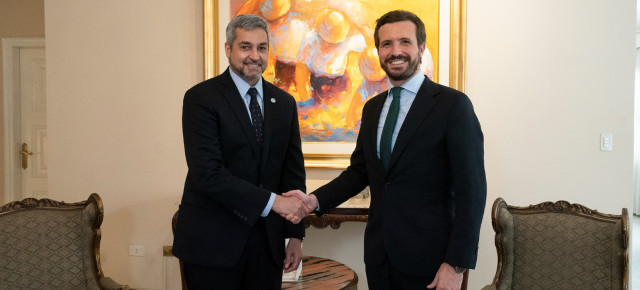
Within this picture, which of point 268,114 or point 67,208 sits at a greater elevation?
point 268,114

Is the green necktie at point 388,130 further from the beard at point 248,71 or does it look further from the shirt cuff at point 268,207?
the beard at point 248,71

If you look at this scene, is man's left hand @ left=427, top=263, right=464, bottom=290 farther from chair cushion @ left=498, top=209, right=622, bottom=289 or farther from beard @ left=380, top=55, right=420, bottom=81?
chair cushion @ left=498, top=209, right=622, bottom=289

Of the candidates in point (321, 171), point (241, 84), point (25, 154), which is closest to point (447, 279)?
point (241, 84)

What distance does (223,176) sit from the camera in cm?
193

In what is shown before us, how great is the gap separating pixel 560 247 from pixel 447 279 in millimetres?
1181

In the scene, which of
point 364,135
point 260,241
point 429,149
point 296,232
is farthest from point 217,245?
point 429,149

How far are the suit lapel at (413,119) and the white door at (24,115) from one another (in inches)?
204

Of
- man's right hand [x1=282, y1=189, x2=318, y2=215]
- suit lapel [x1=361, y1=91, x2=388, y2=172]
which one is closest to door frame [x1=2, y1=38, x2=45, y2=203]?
man's right hand [x1=282, y1=189, x2=318, y2=215]

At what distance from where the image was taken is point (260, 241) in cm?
200

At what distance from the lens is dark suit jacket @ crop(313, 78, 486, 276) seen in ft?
5.79

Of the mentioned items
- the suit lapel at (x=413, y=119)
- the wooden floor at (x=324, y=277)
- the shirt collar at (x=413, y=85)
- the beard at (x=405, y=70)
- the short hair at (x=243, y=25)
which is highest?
the short hair at (x=243, y=25)

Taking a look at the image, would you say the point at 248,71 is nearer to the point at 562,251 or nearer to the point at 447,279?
the point at 447,279

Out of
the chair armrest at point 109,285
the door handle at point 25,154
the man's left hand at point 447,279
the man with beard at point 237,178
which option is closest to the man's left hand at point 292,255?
the man with beard at point 237,178

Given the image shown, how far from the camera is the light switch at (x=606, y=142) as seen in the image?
3.75 metres
